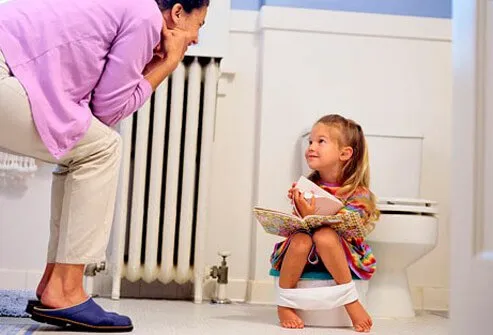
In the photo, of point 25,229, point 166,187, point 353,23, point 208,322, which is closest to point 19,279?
point 25,229

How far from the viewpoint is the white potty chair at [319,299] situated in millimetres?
1937

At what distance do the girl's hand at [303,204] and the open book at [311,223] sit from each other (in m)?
0.04

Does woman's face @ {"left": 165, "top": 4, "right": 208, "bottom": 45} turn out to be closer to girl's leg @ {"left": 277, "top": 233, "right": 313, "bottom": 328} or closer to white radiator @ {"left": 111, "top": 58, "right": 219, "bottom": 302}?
girl's leg @ {"left": 277, "top": 233, "right": 313, "bottom": 328}

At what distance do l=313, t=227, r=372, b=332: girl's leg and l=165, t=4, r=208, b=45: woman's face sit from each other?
0.59 metres

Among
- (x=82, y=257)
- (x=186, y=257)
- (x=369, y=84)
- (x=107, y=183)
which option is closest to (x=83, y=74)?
(x=107, y=183)

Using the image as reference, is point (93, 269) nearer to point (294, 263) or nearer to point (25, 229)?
point (25, 229)

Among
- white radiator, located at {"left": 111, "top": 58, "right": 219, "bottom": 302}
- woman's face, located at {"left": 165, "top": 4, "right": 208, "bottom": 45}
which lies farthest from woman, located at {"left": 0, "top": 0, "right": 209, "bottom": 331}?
white radiator, located at {"left": 111, "top": 58, "right": 219, "bottom": 302}

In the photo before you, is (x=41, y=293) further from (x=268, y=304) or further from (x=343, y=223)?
(x=268, y=304)

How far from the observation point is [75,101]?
5.27 feet

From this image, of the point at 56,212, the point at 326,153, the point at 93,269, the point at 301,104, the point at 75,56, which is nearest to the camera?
the point at 75,56

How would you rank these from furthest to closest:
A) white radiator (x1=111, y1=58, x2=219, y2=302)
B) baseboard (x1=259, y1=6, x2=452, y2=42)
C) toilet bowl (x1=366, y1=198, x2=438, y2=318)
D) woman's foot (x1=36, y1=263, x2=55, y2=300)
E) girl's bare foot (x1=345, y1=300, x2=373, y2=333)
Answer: baseboard (x1=259, y1=6, x2=452, y2=42), white radiator (x1=111, y1=58, x2=219, y2=302), toilet bowl (x1=366, y1=198, x2=438, y2=318), girl's bare foot (x1=345, y1=300, x2=373, y2=333), woman's foot (x1=36, y1=263, x2=55, y2=300)

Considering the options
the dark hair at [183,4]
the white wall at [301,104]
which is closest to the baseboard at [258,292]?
the white wall at [301,104]

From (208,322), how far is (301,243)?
1.01 ft

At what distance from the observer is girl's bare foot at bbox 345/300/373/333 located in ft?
6.26
